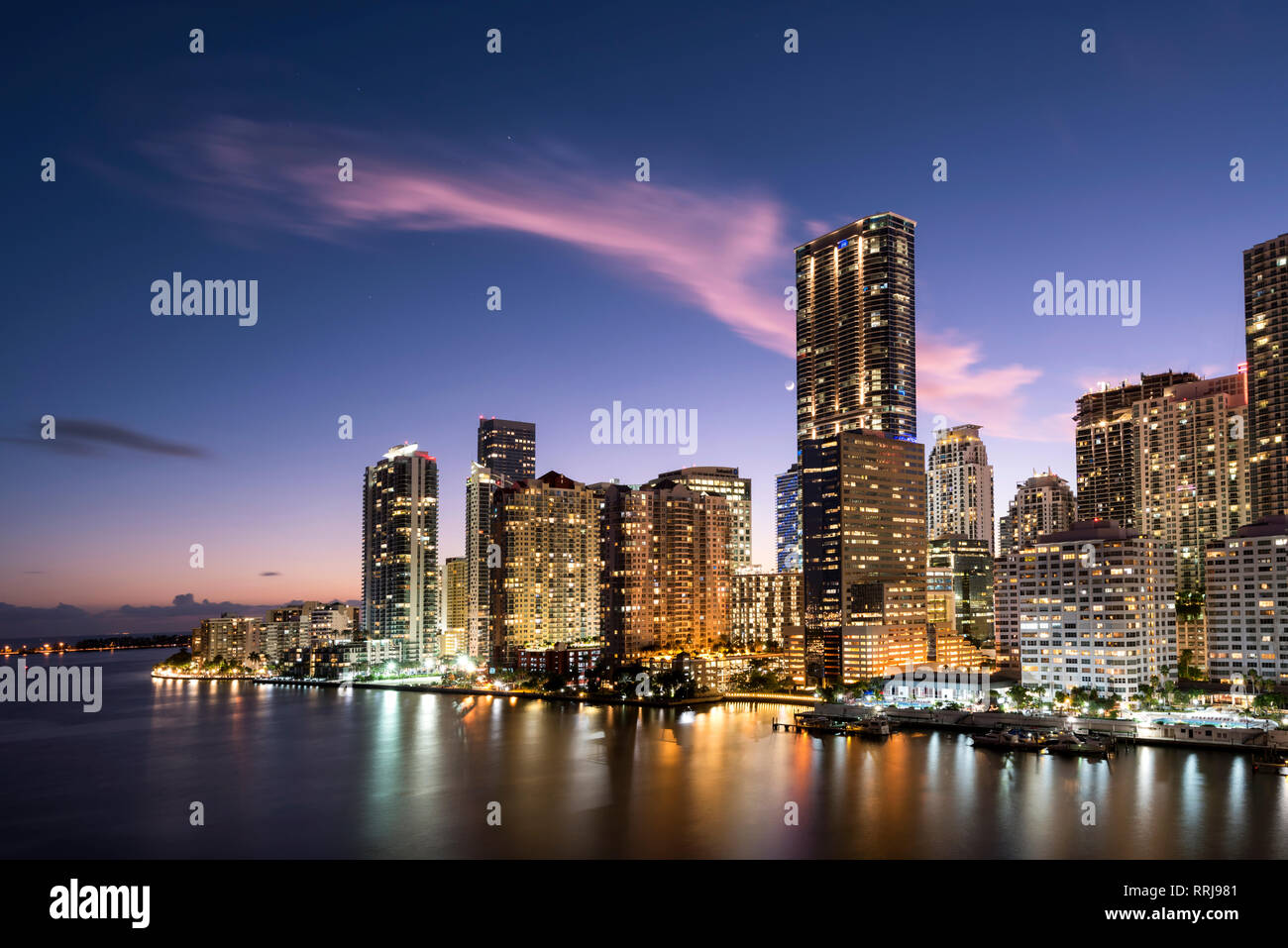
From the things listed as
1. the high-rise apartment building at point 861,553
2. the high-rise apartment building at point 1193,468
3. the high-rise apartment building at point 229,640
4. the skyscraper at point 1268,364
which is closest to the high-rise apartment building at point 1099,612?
the high-rise apartment building at point 861,553

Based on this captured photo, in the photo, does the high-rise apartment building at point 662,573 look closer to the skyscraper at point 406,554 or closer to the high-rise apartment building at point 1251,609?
the skyscraper at point 406,554

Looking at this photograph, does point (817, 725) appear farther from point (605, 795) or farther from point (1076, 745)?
point (605, 795)

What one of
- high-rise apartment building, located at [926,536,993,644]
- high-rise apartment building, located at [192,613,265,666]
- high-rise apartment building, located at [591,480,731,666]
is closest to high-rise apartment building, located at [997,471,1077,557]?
high-rise apartment building, located at [926,536,993,644]

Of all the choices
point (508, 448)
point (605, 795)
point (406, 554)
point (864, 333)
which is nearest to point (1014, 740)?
point (605, 795)

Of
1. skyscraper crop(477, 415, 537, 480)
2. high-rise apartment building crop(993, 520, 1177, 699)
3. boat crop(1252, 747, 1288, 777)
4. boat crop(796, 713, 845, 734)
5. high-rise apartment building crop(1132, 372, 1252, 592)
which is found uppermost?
skyscraper crop(477, 415, 537, 480)

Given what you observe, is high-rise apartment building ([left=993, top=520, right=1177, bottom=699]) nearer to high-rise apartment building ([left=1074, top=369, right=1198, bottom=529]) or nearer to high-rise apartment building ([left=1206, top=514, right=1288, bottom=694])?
high-rise apartment building ([left=1206, top=514, right=1288, bottom=694])

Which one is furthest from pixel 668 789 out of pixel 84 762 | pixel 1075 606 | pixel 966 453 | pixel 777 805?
pixel 966 453
